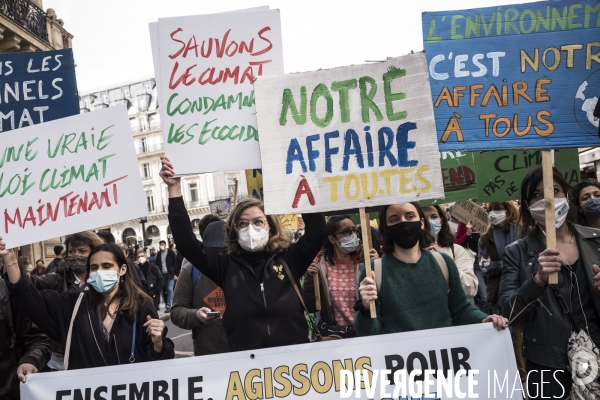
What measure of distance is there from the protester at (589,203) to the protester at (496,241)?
63 centimetres

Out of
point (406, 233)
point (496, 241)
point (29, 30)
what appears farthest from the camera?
point (29, 30)

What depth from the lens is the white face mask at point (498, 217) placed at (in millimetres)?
6082

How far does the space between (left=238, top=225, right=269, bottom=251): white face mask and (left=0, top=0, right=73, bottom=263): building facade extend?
13.8m

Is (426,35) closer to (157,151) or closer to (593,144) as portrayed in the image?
(593,144)

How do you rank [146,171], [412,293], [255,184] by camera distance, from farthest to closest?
[146,171]
[255,184]
[412,293]

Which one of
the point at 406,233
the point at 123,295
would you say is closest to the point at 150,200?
the point at 123,295

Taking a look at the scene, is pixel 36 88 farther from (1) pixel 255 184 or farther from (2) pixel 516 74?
(2) pixel 516 74

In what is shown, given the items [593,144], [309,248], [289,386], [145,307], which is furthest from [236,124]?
[593,144]

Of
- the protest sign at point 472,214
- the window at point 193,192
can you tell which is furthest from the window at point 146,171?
the protest sign at point 472,214

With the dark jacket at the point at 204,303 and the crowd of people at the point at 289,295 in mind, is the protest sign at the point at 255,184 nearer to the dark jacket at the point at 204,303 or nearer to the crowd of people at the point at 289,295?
the dark jacket at the point at 204,303

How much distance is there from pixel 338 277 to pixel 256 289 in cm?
132

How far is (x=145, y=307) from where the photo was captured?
3.38 meters

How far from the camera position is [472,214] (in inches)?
272

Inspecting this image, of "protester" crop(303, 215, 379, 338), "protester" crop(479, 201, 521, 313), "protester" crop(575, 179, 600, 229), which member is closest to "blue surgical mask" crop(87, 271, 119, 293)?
"protester" crop(303, 215, 379, 338)
